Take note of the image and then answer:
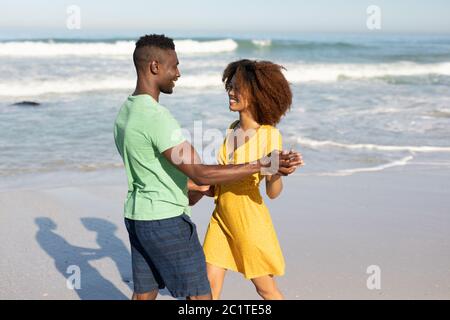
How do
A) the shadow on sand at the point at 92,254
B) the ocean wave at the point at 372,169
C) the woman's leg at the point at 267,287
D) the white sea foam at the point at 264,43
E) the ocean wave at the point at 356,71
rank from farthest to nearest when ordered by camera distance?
the white sea foam at the point at 264,43
the ocean wave at the point at 356,71
the ocean wave at the point at 372,169
the shadow on sand at the point at 92,254
the woman's leg at the point at 267,287

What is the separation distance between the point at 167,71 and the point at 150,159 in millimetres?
422

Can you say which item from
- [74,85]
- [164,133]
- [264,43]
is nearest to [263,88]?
[164,133]

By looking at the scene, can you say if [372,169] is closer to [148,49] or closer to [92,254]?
[92,254]

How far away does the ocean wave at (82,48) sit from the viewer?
29031 mm

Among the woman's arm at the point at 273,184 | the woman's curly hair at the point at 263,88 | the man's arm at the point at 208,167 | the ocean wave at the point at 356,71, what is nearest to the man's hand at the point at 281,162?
the man's arm at the point at 208,167

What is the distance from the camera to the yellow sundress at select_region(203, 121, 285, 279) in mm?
3324

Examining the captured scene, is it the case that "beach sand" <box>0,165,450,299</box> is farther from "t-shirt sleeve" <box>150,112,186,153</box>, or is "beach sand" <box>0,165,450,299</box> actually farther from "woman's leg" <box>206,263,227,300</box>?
"t-shirt sleeve" <box>150,112,186,153</box>

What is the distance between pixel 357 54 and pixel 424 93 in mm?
17748

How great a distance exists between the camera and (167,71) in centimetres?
302

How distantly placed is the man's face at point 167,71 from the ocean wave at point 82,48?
86.0 ft

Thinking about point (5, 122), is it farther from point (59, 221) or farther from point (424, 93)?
point (424, 93)

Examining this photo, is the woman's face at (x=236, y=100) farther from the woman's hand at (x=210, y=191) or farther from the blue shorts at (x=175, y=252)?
the blue shorts at (x=175, y=252)

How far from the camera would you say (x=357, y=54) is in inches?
1374
